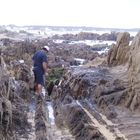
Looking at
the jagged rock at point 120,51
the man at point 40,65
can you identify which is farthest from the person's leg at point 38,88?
the jagged rock at point 120,51

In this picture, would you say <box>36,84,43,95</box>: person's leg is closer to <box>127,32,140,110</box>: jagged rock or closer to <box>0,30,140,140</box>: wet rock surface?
<box>0,30,140,140</box>: wet rock surface

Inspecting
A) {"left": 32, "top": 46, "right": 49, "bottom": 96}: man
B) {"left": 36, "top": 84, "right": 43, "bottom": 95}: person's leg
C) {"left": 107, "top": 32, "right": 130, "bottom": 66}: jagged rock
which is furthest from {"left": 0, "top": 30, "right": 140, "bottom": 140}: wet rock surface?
{"left": 32, "top": 46, "right": 49, "bottom": 96}: man

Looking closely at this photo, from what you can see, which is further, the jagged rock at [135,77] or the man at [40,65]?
the man at [40,65]

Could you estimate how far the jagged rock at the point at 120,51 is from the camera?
70.3ft

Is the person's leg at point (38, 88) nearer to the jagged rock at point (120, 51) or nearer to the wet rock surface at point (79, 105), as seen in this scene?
the wet rock surface at point (79, 105)

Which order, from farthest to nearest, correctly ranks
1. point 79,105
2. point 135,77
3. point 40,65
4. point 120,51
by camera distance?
point 120,51
point 79,105
point 40,65
point 135,77

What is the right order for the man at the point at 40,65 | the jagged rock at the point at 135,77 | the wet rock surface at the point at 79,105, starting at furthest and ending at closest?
the man at the point at 40,65 < the jagged rock at the point at 135,77 < the wet rock surface at the point at 79,105

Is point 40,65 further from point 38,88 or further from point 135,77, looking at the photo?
point 135,77

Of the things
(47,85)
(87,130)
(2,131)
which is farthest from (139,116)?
(47,85)

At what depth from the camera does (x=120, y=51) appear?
21.9 meters

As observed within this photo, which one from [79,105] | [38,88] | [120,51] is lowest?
[79,105]

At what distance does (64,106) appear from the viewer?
16734 millimetres

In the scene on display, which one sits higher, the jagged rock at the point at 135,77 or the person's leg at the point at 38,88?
the jagged rock at the point at 135,77

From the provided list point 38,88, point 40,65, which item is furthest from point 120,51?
point 40,65
